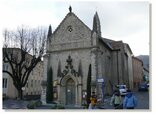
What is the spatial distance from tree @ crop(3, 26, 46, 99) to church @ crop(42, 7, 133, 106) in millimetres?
1619

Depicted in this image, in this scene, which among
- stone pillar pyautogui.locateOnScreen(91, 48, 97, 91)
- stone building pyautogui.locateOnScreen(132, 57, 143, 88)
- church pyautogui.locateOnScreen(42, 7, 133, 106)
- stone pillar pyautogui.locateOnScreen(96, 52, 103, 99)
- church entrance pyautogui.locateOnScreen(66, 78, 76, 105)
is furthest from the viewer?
stone building pyautogui.locateOnScreen(132, 57, 143, 88)

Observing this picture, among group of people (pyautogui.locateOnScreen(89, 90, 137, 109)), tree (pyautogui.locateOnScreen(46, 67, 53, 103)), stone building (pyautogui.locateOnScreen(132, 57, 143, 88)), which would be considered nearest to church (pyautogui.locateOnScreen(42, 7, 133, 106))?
tree (pyautogui.locateOnScreen(46, 67, 53, 103))

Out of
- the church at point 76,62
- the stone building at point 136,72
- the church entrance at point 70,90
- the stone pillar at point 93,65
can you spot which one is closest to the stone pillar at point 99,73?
the church at point 76,62

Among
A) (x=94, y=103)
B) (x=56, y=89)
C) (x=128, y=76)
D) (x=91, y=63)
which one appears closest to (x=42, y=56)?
(x=56, y=89)

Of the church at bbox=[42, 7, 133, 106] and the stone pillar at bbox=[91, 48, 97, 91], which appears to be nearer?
the stone pillar at bbox=[91, 48, 97, 91]

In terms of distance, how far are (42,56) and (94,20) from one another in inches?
263

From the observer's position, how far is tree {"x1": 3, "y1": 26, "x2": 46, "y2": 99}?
25.0 metres

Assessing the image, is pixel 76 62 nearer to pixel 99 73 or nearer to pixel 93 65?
pixel 93 65

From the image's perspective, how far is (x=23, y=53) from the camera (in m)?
26.0

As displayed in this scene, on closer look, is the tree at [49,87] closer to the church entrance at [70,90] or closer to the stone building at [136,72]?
the church entrance at [70,90]

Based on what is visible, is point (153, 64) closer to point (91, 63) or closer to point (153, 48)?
point (153, 48)

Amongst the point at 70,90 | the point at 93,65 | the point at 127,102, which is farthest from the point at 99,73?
the point at 127,102

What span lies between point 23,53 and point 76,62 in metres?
5.37

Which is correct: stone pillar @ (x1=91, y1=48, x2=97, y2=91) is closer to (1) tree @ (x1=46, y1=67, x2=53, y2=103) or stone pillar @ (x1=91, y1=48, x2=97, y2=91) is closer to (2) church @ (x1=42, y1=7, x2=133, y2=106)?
(2) church @ (x1=42, y1=7, x2=133, y2=106)
